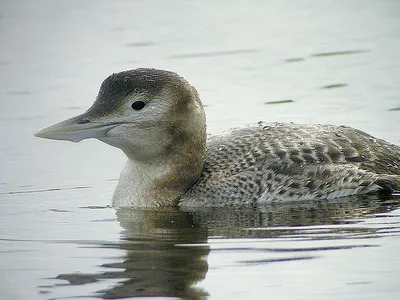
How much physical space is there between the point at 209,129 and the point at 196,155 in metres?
3.06

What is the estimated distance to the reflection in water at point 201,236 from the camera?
27.3 ft

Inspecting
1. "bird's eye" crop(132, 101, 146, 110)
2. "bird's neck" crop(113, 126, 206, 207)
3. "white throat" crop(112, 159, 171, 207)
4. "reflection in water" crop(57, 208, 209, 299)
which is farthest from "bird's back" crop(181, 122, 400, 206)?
"bird's eye" crop(132, 101, 146, 110)

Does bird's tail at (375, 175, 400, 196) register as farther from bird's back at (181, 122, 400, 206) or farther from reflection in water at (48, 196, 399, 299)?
reflection in water at (48, 196, 399, 299)

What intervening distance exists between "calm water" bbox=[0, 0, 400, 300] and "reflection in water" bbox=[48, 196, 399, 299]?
0.02 m

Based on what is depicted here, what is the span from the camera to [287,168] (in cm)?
1068

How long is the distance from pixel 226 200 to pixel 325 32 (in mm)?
8066

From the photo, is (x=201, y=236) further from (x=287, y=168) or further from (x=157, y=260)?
(x=287, y=168)

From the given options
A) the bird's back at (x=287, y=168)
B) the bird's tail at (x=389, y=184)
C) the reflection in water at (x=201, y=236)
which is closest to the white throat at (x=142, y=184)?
the reflection in water at (x=201, y=236)

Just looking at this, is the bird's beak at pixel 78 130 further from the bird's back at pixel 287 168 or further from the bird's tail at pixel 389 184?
the bird's tail at pixel 389 184

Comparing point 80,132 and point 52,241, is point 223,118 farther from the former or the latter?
point 52,241

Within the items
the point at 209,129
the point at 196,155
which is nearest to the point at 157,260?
the point at 196,155

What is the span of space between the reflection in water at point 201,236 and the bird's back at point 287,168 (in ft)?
0.47

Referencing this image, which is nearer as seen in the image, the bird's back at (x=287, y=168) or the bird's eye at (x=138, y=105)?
the bird's eye at (x=138, y=105)

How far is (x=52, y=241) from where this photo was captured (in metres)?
9.58
